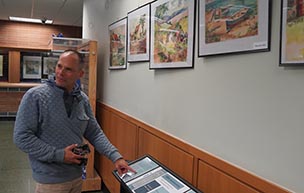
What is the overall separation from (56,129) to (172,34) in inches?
42.5

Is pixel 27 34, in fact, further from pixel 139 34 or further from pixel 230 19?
pixel 230 19

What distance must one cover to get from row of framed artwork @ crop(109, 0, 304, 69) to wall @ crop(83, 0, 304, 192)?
54 millimetres

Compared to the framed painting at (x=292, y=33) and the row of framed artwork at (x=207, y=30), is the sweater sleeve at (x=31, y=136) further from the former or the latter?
the framed painting at (x=292, y=33)

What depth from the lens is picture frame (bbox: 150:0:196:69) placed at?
2090 millimetres

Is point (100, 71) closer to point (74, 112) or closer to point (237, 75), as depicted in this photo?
point (74, 112)

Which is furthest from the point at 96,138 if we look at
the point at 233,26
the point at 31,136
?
the point at 233,26

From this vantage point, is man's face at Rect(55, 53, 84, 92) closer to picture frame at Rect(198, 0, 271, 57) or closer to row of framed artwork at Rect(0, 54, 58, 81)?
picture frame at Rect(198, 0, 271, 57)

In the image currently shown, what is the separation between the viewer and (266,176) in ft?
4.74

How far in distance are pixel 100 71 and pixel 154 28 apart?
217 centimetres

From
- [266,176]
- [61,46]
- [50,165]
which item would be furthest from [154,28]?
[61,46]

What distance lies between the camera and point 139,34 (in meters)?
3.01

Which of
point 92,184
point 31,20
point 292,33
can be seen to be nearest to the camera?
point 292,33

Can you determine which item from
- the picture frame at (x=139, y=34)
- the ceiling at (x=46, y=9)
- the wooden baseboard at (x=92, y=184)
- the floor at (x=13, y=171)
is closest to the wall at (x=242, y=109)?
the picture frame at (x=139, y=34)

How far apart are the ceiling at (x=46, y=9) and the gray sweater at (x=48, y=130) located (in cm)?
493
